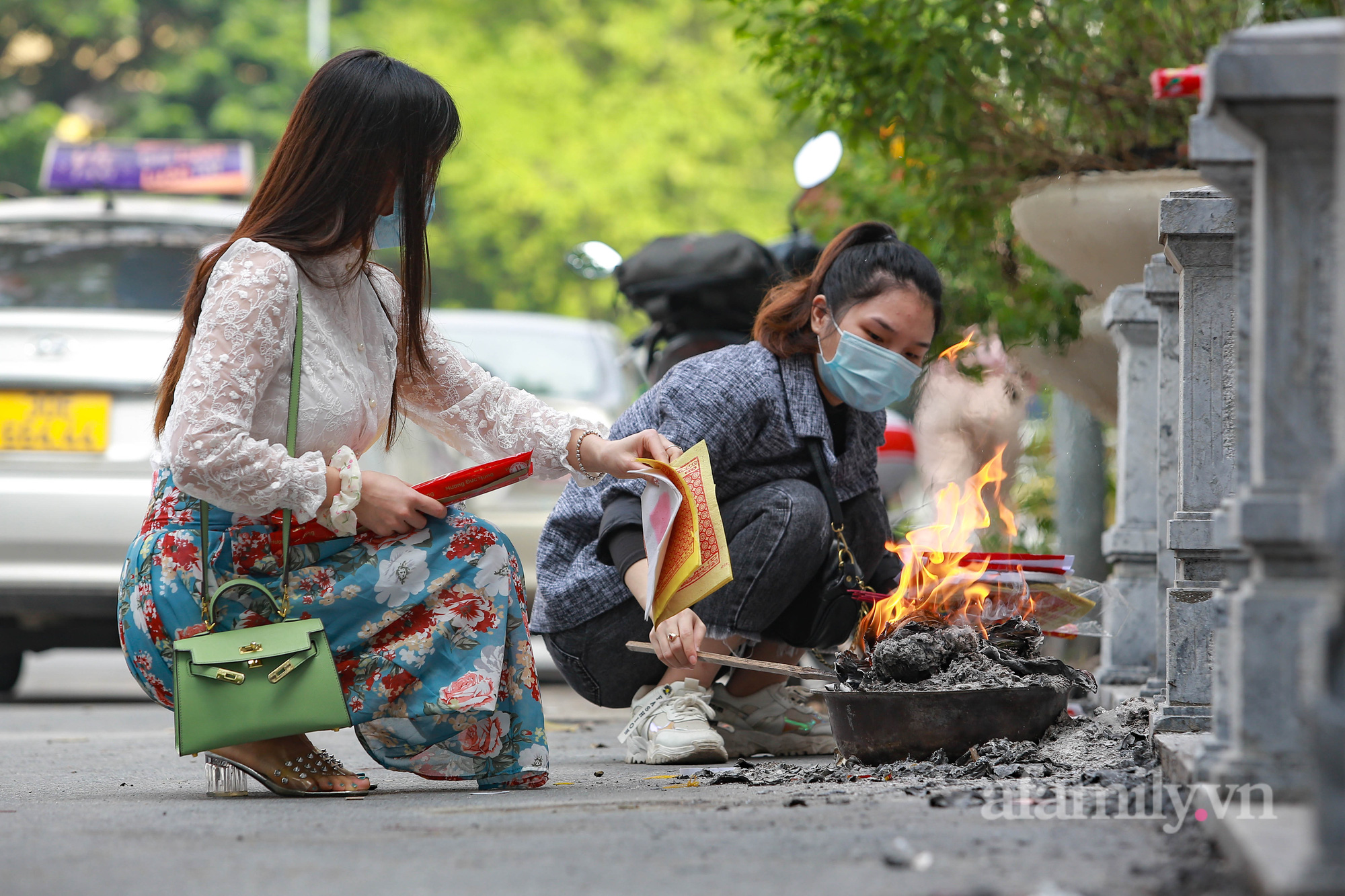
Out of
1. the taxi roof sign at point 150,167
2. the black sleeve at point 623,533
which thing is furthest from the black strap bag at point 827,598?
the taxi roof sign at point 150,167

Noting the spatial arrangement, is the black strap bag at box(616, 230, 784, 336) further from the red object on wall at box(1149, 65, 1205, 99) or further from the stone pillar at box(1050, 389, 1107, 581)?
the red object on wall at box(1149, 65, 1205, 99)

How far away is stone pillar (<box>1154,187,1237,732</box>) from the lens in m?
2.92

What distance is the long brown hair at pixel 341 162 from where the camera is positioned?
2.89m

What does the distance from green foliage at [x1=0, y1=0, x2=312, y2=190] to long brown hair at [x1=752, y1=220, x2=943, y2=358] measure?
16.0m

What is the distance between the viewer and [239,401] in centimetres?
273

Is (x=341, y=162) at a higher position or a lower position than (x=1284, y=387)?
higher

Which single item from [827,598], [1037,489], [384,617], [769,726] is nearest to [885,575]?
[827,598]

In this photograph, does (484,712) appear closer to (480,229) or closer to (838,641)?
(838,641)

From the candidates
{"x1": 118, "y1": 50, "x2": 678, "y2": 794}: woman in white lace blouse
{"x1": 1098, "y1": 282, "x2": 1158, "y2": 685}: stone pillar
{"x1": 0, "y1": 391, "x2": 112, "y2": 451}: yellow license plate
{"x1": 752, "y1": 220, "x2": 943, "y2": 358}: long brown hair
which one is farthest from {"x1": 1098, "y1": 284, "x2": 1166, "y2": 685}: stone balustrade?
{"x1": 0, "y1": 391, "x2": 112, "y2": 451}: yellow license plate

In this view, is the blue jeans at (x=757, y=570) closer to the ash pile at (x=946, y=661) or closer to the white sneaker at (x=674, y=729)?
the white sneaker at (x=674, y=729)

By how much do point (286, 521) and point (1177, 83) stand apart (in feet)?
6.21

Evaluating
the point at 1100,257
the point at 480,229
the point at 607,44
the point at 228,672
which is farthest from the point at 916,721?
the point at 607,44

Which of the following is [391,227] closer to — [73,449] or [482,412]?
[482,412]

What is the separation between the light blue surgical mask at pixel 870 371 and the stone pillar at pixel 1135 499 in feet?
3.42
